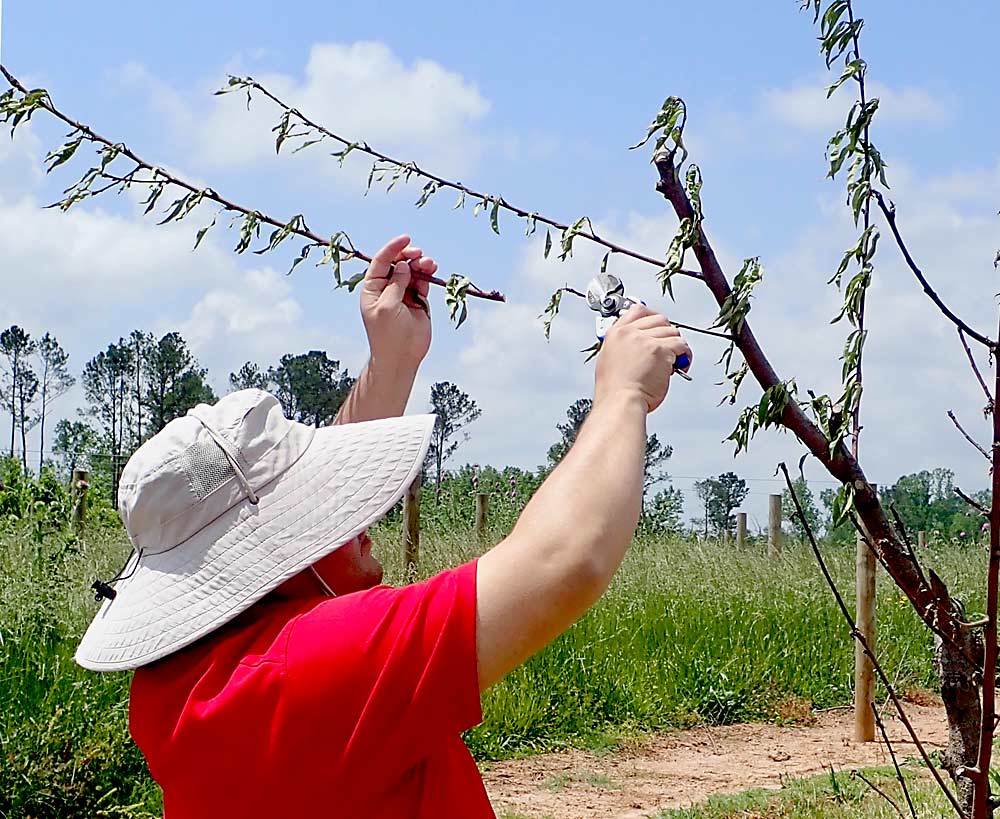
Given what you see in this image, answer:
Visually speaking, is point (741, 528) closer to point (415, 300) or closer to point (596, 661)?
point (596, 661)

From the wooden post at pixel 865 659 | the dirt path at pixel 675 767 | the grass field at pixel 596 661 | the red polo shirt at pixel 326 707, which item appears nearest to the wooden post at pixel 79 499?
the grass field at pixel 596 661

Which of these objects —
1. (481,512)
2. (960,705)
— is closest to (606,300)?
(960,705)

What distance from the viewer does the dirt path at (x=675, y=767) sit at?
603 centimetres

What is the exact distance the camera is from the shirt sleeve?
1427 millimetres

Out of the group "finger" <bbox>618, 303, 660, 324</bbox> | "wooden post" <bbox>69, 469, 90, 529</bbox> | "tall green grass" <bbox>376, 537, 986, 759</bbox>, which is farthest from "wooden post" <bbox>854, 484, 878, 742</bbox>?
"finger" <bbox>618, 303, 660, 324</bbox>

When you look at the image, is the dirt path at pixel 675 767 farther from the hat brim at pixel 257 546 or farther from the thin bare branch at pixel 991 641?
the hat brim at pixel 257 546

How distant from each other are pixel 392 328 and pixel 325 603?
96 centimetres

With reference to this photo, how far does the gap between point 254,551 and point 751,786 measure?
527 centimetres

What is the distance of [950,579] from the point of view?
11.0 metres

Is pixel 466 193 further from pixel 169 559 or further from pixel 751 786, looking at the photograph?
pixel 751 786

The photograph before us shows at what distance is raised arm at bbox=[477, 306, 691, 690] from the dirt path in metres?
4.56

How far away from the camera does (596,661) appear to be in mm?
7805

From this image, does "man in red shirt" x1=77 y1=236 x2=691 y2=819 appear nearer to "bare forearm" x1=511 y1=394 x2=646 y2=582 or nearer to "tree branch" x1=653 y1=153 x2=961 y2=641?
"bare forearm" x1=511 y1=394 x2=646 y2=582

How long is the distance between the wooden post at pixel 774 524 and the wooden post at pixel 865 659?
13.4ft
